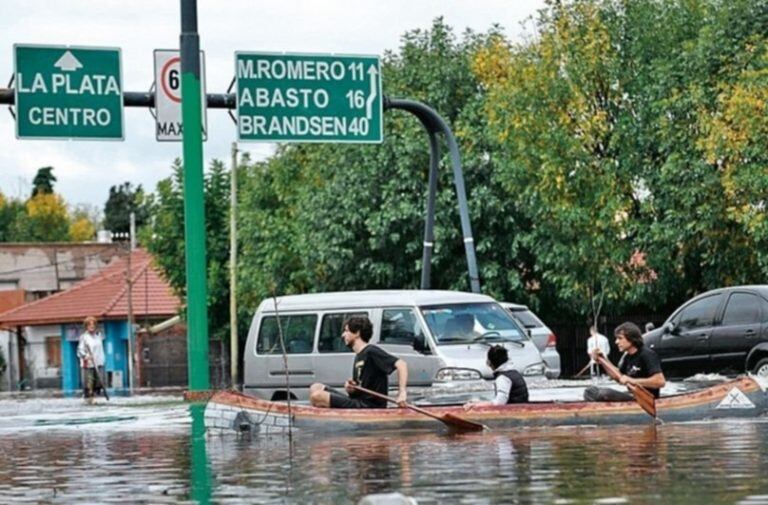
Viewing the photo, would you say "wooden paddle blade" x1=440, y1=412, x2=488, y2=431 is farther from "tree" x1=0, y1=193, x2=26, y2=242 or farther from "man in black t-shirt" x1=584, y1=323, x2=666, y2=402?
"tree" x1=0, y1=193, x2=26, y2=242

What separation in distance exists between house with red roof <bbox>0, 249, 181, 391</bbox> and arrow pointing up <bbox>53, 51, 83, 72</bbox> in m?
46.0

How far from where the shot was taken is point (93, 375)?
38.4 meters

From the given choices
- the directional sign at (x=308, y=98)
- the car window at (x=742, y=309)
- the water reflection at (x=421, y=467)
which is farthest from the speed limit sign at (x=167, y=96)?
the car window at (x=742, y=309)

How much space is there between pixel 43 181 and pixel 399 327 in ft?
451

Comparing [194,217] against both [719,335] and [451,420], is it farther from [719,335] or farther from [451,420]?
[719,335]

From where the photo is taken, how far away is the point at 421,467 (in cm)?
1527

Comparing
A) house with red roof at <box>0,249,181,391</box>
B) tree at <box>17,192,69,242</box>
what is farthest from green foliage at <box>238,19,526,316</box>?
tree at <box>17,192,69,242</box>

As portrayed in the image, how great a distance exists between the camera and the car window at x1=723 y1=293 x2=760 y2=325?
2798cm

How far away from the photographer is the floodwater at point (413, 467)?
12641mm

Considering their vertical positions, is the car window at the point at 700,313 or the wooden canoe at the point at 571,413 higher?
the car window at the point at 700,313

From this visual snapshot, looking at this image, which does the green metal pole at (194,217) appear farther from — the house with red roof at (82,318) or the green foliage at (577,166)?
the house with red roof at (82,318)

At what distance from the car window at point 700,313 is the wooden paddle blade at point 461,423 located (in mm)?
10120

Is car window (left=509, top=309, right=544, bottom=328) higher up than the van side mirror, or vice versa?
car window (left=509, top=309, right=544, bottom=328)

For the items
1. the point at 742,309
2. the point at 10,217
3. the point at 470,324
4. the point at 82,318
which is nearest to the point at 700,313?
the point at 742,309
